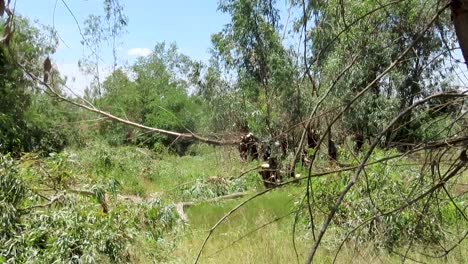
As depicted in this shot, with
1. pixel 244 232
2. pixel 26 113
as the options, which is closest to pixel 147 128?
pixel 244 232

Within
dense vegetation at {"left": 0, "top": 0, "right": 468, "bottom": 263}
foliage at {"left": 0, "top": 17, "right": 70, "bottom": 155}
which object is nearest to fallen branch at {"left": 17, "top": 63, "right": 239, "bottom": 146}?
dense vegetation at {"left": 0, "top": 0, "right": 468, "bottom": 263}

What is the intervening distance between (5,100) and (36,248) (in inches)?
500

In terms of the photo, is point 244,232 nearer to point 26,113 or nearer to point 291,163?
point 291,163

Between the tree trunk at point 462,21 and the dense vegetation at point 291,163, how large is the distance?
0.11ft

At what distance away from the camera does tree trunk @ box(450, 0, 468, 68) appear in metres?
1.18

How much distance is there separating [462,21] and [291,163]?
0.52 metres

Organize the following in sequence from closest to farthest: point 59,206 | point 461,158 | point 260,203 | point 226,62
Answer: point 461,158 → point 59,206 → point 260,203 → point 226,62

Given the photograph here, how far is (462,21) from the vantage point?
1186mm

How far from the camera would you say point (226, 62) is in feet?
47.4

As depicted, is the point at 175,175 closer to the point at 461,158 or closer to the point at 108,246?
the point at 108,246

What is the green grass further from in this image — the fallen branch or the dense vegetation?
the fallen branch

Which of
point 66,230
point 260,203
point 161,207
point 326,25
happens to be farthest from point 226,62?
point 326,25

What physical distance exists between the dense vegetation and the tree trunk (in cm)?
3

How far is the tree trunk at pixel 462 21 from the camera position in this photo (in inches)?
46.4
